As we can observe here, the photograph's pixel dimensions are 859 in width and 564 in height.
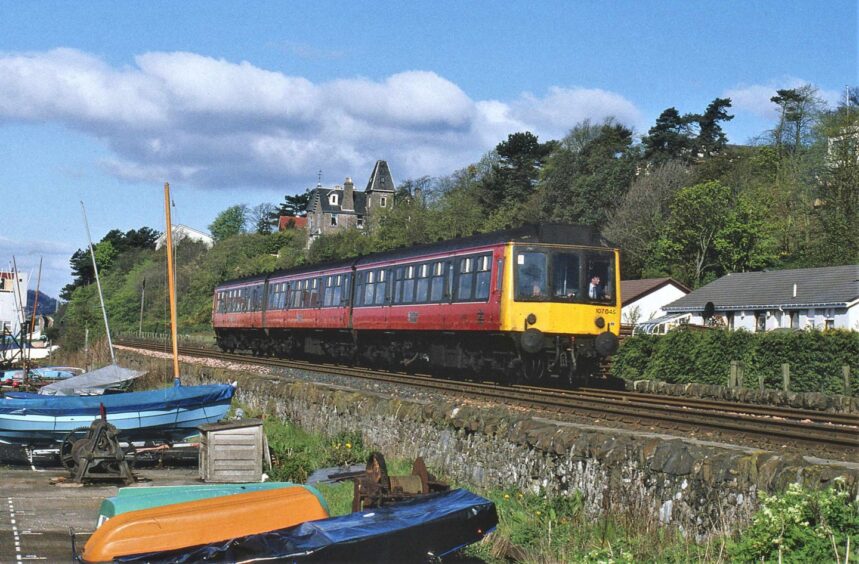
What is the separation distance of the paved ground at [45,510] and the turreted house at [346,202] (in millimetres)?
111062

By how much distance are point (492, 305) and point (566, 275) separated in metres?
1.62

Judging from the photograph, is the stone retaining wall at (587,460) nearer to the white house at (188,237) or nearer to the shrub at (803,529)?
the shrub at (803,529)

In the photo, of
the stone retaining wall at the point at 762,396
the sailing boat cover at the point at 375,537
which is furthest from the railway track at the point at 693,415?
the sailing boat cover at the point at 375,537

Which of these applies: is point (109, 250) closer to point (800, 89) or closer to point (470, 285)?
point (800, 89)

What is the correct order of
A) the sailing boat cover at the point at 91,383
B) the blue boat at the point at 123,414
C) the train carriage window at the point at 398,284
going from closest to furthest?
the blue boat at the point at 123,414, the train carriage window at the point at 398,284, the sailing boat cover at the point at 91,383

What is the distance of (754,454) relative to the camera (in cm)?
841

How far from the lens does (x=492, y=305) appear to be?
2064 centimetres

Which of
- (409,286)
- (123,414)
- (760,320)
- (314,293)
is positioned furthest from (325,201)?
(123,414)

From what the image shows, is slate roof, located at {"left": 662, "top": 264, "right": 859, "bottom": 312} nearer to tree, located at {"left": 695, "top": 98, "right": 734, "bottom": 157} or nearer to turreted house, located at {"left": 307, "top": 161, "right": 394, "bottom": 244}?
tree, located at {"left": 695, "top": 98, "right": 734, "bottom": 157}

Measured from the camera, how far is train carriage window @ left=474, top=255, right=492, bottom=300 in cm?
2100

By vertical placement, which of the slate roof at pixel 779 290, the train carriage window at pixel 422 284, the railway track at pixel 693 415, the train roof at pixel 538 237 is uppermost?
the slate roof at pixel 779 290

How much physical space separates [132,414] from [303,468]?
5167mm

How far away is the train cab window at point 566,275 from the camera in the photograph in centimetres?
2045

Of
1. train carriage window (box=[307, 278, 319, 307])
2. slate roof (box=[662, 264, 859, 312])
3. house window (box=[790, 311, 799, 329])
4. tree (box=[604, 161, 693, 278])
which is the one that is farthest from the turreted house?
train carriage window (box=[307, 278, 319, 307])
